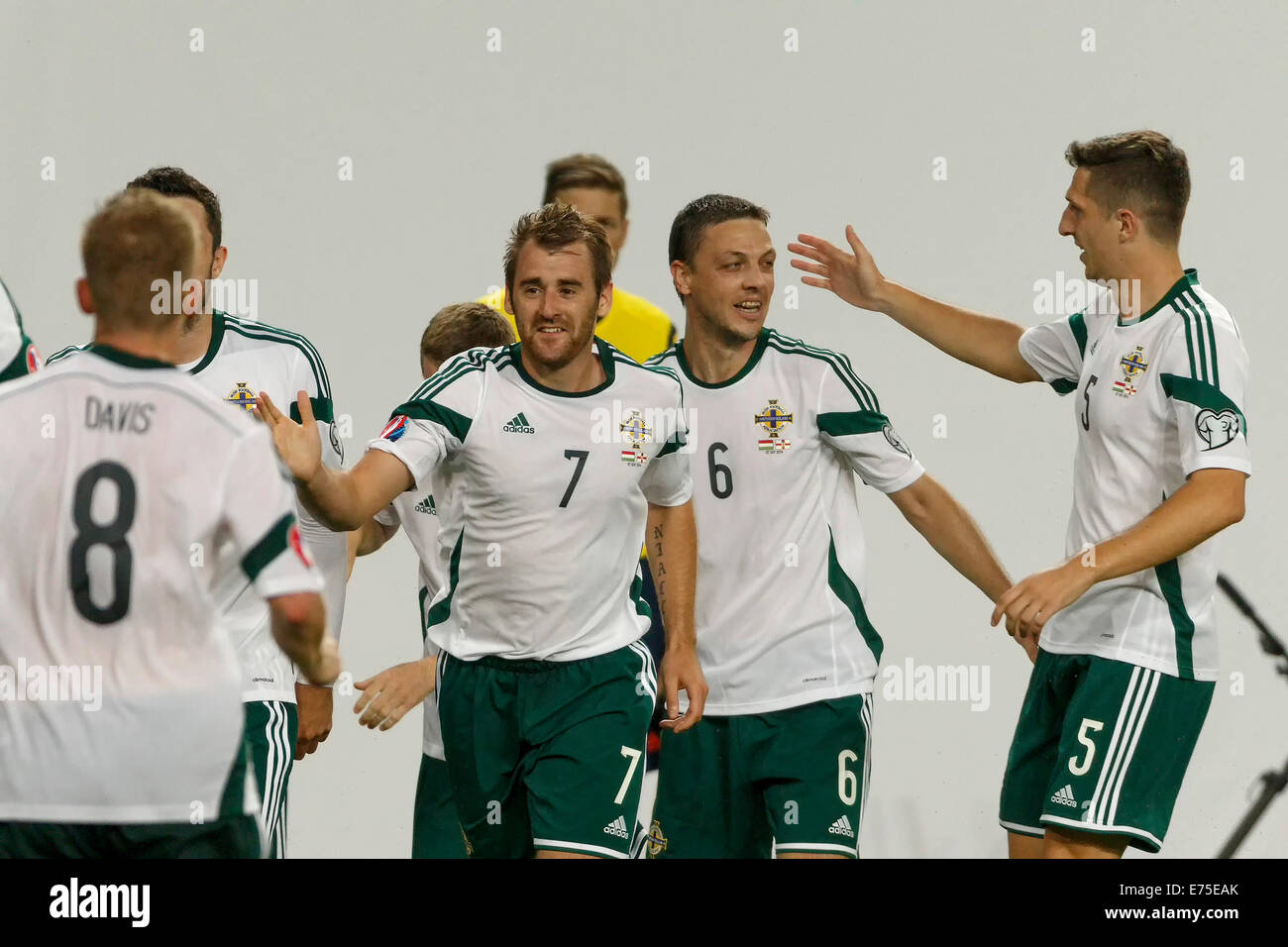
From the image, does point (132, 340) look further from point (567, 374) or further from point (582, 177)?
point (582, 177)

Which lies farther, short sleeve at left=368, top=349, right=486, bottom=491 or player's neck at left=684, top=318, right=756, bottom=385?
player's neck at left=684, top=318, right=756, bottom=385

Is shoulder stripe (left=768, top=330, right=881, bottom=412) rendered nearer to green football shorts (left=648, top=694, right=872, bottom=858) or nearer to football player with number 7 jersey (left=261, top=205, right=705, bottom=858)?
football player with number 7 jersey (left=261, top=205, right=705, bottom=858)

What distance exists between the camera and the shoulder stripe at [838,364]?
4684 millimetres

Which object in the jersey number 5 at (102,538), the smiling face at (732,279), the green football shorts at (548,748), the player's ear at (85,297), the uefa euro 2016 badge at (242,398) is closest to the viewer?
the jersey number 5 at (102,538)

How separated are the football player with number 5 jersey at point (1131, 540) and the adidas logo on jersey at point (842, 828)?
1.38 feet

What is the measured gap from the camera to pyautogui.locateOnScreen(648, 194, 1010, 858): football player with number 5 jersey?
458 centimetres

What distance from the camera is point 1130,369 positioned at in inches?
166

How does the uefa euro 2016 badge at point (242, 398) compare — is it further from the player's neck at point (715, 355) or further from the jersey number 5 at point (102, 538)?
the jersey number 5 at point (102, 538)

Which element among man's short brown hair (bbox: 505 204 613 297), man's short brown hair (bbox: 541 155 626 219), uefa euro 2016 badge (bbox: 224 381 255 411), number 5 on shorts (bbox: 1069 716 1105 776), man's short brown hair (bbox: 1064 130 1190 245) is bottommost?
number 5 on shorts (bbox: 1069 716 1105 776)

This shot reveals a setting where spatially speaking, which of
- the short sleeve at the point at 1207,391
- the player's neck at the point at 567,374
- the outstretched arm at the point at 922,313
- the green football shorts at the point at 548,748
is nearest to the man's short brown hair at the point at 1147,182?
the short sleeve at the point at 1207,391

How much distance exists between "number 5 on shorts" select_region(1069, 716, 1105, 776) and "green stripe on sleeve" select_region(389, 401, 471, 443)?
1698mm

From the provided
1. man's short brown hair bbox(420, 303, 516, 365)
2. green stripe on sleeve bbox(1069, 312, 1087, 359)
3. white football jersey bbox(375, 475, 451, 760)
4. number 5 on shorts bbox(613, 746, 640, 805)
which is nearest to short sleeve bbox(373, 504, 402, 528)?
white football jersey bbox(375, 475, 451, 760)

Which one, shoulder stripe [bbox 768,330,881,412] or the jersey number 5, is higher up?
shoulder stripe [bbox 768,330,881,412]

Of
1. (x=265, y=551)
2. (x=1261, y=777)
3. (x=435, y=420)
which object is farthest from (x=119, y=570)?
(x=1261, y=777)
